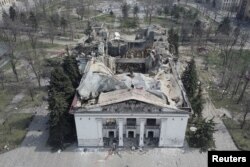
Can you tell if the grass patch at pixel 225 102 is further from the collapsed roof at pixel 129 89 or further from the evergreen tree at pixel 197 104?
the collapsed roof at pixel 129 89

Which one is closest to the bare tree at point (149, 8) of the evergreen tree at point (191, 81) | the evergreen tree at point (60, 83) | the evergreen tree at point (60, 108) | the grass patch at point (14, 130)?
the evergreen tree at point (191, 81)

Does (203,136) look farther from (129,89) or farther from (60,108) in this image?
(60,108)

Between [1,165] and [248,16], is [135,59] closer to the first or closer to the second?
[1,165]

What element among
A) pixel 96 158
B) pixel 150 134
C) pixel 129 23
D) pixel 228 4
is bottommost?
pixel 96 158

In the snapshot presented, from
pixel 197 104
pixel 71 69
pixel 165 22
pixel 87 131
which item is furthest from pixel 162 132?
pixel 165 22

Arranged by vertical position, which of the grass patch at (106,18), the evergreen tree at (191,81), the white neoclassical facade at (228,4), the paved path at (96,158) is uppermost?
the white neoclassical facade at (228,4)
